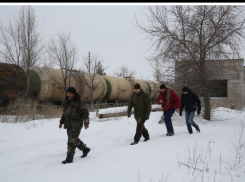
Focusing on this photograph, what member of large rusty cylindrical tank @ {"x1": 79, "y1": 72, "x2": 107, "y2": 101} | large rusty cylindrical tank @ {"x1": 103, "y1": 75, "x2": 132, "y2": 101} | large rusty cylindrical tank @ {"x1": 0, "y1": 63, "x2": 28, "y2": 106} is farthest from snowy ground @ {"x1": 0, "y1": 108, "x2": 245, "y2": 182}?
large rusty cylindrical tank @ {"x1": 103, "y1": 75, "x2": 132, "y2": 101}

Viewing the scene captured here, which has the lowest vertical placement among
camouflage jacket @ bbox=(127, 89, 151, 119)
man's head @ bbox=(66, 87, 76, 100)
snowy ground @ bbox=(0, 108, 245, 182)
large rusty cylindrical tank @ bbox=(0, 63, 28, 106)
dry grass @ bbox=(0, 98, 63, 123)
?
snowy ground @ bbox=(0, 108, 245, 182)

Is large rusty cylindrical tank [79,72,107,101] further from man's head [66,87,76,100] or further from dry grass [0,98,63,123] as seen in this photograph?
man's head [66,87,76,100]

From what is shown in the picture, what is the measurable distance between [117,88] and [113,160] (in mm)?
13362

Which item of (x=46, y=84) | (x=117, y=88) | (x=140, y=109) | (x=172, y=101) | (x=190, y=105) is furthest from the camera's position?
(x=117, y=88)

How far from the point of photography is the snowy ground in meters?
3.32

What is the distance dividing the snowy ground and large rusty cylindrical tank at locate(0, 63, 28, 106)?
12.1 ft

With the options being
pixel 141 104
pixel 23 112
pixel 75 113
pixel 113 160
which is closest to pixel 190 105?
pixel 141 104

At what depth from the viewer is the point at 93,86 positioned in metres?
15.2

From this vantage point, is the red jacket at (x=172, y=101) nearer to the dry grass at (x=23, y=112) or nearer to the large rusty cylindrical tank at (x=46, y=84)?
the dry grass at (x=23, y=112)

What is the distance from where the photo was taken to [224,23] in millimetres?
9461

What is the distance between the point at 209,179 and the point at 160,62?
24.5ft

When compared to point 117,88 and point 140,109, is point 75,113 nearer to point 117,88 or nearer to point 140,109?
point 140,109

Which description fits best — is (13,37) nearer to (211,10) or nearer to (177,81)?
(177,81)

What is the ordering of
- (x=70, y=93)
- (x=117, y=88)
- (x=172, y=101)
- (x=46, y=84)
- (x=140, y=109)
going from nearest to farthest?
(x=70, y=93)
(x=140, y=109)
(x=172, y=101)
(x=46, y=84)
(x=117, y=88)
